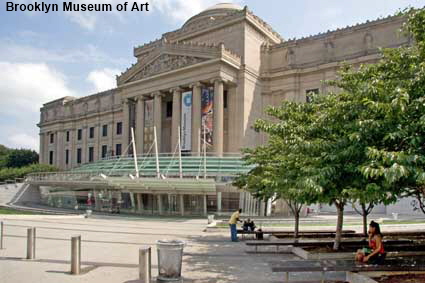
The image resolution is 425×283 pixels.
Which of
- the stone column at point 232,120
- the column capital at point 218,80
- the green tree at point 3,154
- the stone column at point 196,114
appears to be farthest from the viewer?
the green tree at point 3,154

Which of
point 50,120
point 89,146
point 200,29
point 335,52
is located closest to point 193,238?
point 335,52

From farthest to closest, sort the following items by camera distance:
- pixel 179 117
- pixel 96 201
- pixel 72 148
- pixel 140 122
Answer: pixel 72 148
pixel 140 122
pixel 179 117
pixel 96 201

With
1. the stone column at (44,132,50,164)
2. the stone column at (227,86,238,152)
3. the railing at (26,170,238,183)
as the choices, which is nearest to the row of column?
the stone column at (227,86,238,152)

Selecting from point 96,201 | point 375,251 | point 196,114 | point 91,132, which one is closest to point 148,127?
point 196,114

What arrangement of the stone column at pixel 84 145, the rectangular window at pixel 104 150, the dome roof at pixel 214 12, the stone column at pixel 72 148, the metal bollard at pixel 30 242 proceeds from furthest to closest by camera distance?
the stone column at pixel 72 148 < the stone column at pixel 84 145 < the rectangular window at pixel 104 150 < the dome roof at pixel 214 12 < the metal bollard at pixel 30 242

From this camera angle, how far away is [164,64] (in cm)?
6159

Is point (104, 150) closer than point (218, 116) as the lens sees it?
No

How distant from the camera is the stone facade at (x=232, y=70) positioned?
55.7 m

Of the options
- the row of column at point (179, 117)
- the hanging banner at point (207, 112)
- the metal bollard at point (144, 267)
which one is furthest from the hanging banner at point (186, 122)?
A: the metal bollard at point (144, 267)

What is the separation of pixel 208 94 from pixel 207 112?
97.1 inches

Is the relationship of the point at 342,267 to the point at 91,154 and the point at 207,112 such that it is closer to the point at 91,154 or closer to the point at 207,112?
the point at 207,112

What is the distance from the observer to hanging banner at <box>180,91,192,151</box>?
58.3 metres

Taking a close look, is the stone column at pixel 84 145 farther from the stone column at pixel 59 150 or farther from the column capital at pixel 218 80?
the column capital at pixel 218 80

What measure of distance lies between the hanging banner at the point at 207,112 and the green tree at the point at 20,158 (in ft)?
230
